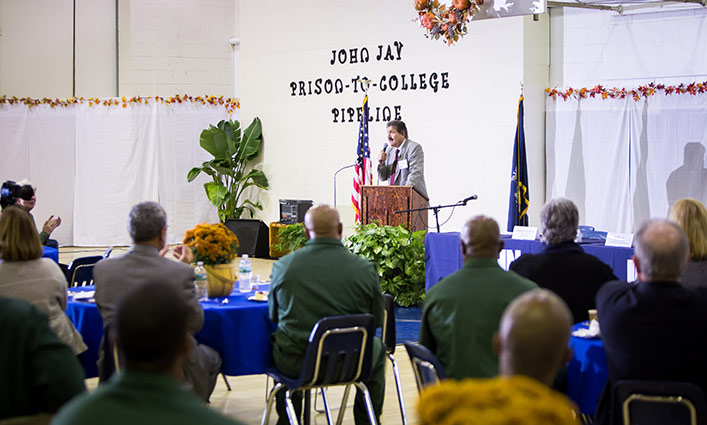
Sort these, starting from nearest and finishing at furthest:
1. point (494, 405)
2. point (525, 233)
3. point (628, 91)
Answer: point (494, 405) < point (525, 233) < point (628, 91)

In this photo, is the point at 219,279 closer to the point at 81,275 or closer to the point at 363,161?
the point at 81,275

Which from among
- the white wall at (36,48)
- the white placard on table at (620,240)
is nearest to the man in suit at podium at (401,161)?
the white placard on table at (620,240)

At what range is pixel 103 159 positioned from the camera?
13617 mm

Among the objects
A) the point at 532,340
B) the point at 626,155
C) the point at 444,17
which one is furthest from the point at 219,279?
the point at 626,155

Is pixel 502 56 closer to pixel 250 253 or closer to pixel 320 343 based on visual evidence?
pixel 250 253

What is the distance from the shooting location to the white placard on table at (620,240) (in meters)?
5.79

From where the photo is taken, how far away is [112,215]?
44.6 feet

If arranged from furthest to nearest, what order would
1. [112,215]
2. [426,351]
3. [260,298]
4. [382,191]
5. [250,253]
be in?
[112,215]
[250,253]
[382,191]
[260,298]
[426,351]

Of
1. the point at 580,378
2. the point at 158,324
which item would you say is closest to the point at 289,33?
the point at 580,378

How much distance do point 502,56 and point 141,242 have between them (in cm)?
722

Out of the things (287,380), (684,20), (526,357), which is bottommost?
(287,380)

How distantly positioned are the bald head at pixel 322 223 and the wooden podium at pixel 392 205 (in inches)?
177

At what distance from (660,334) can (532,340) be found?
4.20ft

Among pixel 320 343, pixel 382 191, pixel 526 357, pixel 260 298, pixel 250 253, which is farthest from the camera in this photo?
pixel 250 253
